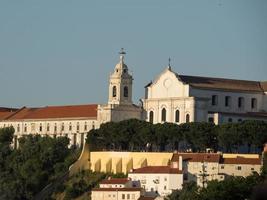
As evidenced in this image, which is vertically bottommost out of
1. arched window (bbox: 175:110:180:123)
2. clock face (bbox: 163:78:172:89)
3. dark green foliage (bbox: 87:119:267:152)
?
dark green foliage (bbox: 87:119:267:152)

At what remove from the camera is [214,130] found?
55.7 meters

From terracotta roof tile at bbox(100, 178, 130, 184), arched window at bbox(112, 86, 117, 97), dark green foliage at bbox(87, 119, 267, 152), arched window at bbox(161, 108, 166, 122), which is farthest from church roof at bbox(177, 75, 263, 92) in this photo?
terracotta roof tile at bbox(100, 178, 130, 184)

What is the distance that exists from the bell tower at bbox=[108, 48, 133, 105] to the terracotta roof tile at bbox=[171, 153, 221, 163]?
36.8 feet

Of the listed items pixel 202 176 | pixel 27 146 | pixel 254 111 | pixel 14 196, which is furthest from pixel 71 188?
pixel 254 111

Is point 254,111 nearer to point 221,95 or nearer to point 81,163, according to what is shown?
point 221,95

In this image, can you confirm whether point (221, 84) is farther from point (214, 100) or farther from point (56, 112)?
point (56, 112)

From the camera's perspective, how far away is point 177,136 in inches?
2219

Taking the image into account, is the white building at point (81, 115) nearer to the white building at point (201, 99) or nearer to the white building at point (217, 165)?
the white building at point (201, 99)

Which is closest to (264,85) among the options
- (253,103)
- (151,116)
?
(253,103)

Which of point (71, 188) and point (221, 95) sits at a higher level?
point (221, 95)

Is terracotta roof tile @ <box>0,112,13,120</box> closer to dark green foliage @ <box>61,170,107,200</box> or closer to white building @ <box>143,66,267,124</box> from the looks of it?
white building @ <box>143,66,267,124</box>

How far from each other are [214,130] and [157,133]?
2.87m

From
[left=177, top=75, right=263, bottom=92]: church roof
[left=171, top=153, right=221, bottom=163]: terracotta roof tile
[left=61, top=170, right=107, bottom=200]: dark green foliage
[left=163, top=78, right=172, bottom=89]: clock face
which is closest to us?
[left=171, top=153, right=221, bottom=163]: terracotta roof tile

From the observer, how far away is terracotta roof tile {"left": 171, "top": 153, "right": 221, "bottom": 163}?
51.4 meters
